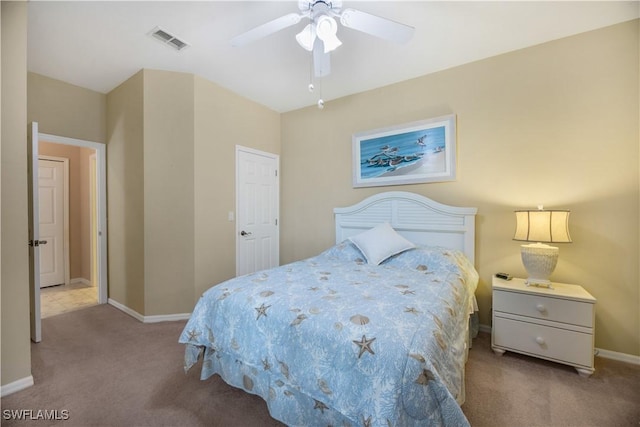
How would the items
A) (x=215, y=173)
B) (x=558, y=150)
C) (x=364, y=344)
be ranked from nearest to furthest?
(x=364, y=344)
(x=558, y=150)
(x=215, y=173)

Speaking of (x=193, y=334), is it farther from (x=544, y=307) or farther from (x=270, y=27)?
(x=544, y=307)

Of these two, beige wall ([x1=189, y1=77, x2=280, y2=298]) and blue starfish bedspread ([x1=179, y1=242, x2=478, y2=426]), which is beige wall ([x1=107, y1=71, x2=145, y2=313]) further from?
blue starfish bedspread ([x1=179, y1=242, x2=478, y2=426])

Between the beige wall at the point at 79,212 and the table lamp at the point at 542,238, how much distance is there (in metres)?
5.85

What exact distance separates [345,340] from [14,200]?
7.65ft

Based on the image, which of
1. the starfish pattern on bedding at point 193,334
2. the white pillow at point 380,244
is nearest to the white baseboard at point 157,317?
the starfish pattern on bedding at point 193,334

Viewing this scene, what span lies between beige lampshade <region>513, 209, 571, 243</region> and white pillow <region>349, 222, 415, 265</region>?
92 centimetres

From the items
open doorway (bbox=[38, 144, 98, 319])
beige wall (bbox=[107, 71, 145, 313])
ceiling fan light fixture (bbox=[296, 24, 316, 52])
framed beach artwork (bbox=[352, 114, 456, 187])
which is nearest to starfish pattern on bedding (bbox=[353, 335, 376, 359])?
ceiling fan light fixture (bbox=[296, 24, 316, 52])

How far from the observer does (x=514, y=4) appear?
1997mm

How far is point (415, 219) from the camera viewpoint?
9.68ft

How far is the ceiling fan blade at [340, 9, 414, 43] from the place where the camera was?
1.67 metres

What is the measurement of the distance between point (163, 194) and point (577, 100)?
4086 millimetres

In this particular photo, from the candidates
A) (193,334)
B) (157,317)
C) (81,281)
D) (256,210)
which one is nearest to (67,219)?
(81,281)

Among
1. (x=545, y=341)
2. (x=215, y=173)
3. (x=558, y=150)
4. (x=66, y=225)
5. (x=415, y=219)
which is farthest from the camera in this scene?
(x=66, y=225)

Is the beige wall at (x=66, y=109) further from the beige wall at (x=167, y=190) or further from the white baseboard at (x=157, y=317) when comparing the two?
the white baseboard at (x=157, y=317)
